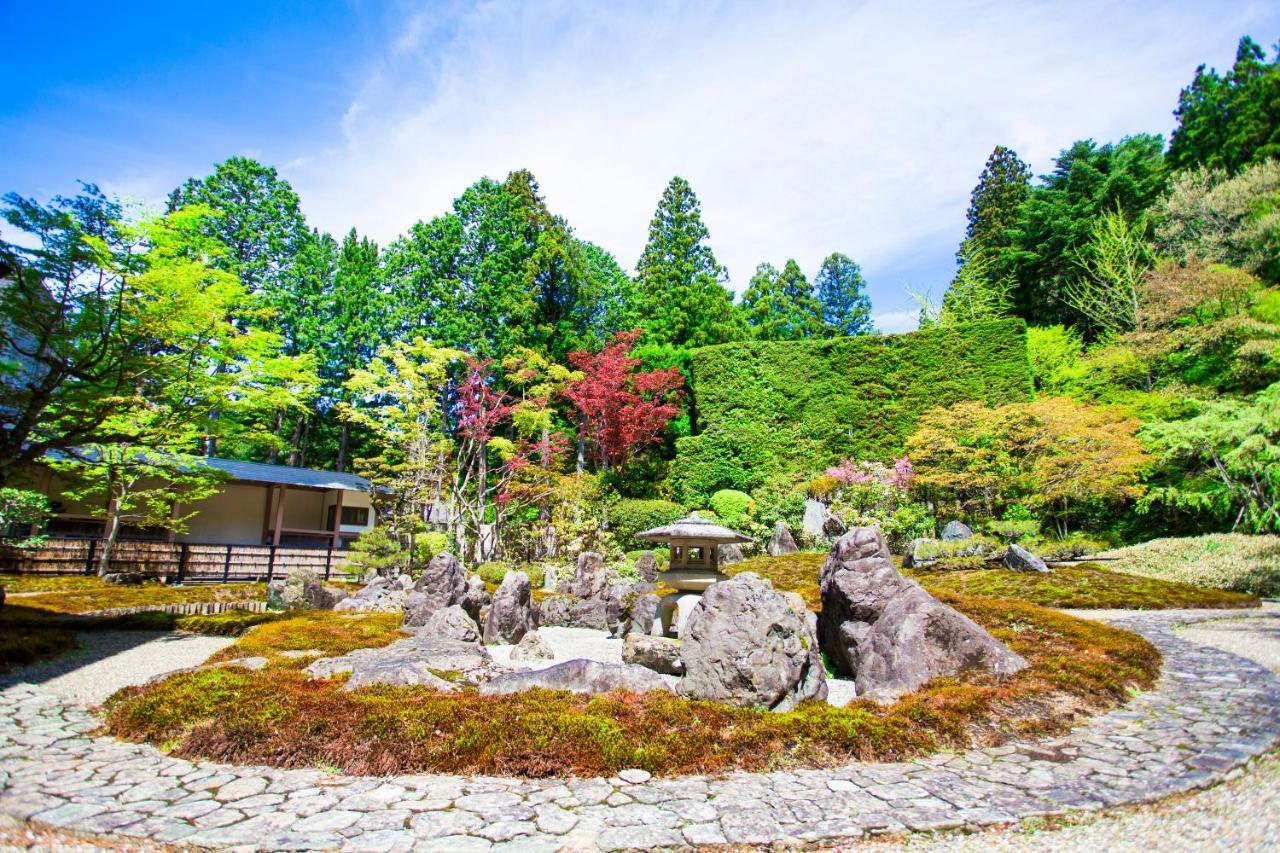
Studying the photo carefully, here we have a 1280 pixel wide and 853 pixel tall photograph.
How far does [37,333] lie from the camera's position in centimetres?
715

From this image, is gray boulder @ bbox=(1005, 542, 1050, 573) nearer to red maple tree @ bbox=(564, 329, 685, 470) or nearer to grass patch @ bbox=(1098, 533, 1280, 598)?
grass patch @ bbox=(1098, 533, 1280, 598)

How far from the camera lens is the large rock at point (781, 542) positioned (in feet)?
51.0

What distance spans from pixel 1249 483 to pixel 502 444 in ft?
59.9

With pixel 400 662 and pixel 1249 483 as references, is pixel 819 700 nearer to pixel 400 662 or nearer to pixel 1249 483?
pixel 400 662

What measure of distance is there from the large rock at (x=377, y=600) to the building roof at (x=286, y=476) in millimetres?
7481

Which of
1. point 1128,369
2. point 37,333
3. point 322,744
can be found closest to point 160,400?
point 37,333

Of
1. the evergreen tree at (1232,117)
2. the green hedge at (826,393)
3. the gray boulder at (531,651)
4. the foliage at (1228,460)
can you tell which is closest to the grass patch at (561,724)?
the gray boulder at (531,651)

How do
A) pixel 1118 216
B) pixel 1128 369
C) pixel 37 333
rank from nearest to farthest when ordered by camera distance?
1. pixel 37 333
2. pixel 1128 369
3. pixel 1118 216

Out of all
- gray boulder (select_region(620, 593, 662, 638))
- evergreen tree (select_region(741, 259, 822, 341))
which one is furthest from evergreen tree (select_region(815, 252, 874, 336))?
gray boulder (select_region(620, 593, 662, 638))

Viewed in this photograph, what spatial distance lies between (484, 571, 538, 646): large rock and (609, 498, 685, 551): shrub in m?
8.84

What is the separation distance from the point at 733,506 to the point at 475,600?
31.9 feet

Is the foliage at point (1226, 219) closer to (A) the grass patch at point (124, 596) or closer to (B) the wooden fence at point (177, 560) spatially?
(A) the grass patch at point (124, 596)

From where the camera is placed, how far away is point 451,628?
7.77 m

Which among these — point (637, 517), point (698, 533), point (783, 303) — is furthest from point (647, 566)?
point (783, 303)
